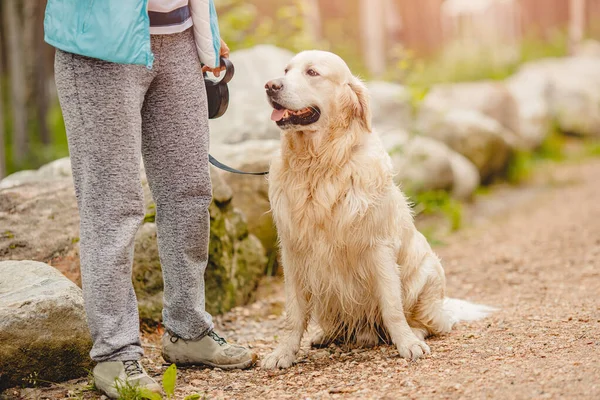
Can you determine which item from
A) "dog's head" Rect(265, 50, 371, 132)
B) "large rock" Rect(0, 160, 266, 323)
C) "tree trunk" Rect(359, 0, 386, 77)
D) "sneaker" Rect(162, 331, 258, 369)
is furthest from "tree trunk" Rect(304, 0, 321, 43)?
"sneaker" Rect(162, 331, 258, 369)

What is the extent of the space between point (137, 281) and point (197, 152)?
1175 mm

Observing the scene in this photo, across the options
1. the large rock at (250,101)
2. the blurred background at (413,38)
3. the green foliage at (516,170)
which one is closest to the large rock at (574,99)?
the blurred background at (413,38)

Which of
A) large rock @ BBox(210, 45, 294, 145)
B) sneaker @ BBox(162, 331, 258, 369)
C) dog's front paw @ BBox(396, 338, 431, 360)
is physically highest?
large rock @ BBox(210, 45, 294, 145)

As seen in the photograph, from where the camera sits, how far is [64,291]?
282cm

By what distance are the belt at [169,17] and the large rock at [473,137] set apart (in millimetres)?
5424

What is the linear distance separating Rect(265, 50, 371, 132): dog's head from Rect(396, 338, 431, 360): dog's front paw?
942mm

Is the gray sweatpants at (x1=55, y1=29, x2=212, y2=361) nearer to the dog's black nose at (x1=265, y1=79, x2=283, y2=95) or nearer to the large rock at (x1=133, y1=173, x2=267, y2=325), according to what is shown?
the dog's black nose at (x1=265, y1=79, x2=283, y2=95)

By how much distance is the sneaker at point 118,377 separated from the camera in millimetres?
2566

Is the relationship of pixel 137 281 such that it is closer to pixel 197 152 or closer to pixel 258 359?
pixel 258 359

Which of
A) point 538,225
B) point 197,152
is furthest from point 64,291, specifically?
point 538,225

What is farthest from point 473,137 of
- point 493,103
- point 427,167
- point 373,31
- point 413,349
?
point 373,31

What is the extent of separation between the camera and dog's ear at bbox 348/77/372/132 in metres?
3.14

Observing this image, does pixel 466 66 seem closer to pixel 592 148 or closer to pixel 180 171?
pixel 592 148

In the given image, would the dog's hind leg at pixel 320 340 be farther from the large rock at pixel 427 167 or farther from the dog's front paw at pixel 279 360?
the large rock at pixel 427 167
